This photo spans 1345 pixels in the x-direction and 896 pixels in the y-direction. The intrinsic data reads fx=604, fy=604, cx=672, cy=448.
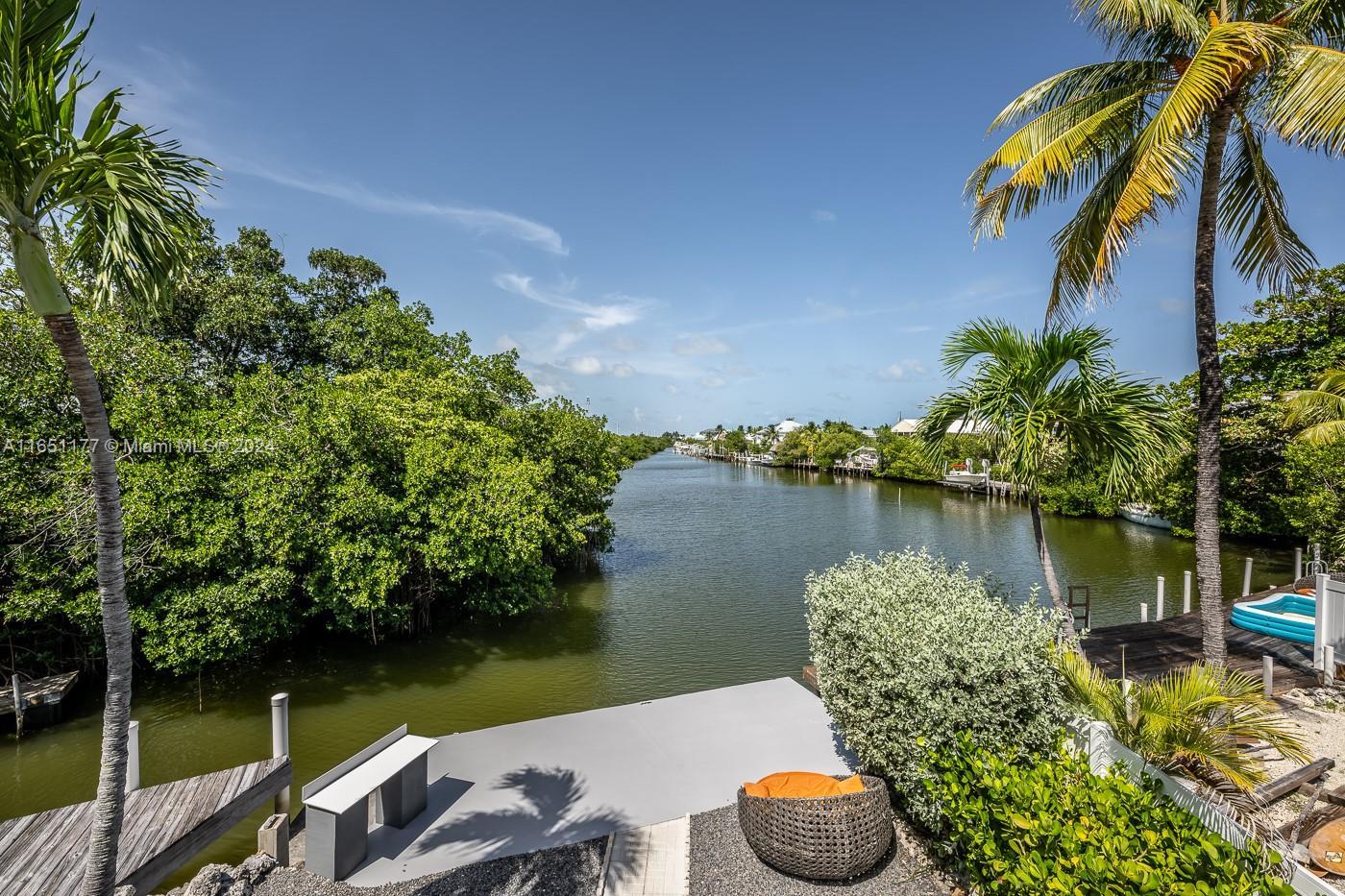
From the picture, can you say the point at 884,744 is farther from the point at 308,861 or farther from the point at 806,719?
the point at 308,861

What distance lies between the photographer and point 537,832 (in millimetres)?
5039

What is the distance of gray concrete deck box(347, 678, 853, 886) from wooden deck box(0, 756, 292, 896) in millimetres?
1238

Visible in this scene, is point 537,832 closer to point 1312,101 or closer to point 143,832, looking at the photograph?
point 143,832

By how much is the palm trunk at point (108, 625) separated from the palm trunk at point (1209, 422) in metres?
8.15

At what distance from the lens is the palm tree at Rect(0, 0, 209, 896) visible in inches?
103

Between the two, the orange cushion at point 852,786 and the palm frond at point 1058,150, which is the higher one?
the palm frond at point 1058,150

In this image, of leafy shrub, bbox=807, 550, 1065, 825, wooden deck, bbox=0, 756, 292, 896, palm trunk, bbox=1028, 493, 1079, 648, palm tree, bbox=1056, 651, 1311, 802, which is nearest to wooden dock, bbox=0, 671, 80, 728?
wooden deck, bbox=0, 756, 292, 896

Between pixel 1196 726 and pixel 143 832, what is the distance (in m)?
7.52

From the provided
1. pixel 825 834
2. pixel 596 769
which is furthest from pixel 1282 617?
pixel 596 769

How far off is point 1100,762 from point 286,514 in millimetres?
9668

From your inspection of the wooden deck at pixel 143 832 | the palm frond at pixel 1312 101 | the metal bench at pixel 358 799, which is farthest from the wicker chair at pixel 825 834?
the palm frond at pixel 1312 101

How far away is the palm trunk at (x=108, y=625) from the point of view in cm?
277

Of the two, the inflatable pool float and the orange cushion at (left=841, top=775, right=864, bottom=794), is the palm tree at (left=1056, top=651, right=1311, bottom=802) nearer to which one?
the orange cushion at (left=841, top=775, right=864, bottom=794)

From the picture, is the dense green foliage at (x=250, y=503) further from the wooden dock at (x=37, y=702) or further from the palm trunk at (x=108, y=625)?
the palm trunk at (x=108, y=625)
